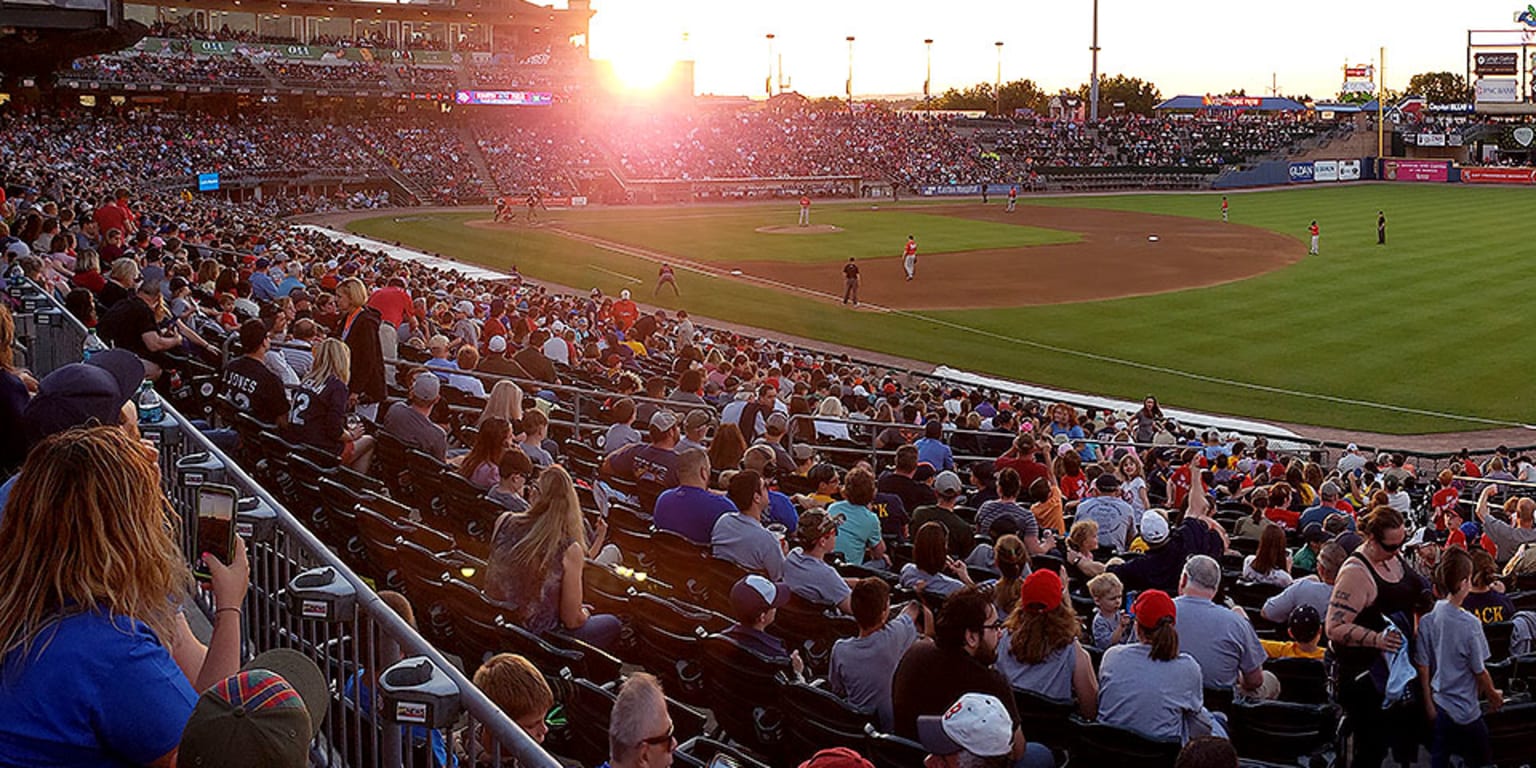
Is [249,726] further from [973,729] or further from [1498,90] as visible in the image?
[1498,90]

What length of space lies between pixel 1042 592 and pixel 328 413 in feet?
16.8

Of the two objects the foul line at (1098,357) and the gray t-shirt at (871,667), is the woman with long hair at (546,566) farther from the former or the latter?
the foul line at (1098,357)

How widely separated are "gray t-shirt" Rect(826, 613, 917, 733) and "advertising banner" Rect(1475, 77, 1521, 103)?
10979cm

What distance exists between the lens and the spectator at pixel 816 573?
7.77 m

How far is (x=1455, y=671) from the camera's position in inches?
Result: 293

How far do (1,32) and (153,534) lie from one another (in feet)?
55.7

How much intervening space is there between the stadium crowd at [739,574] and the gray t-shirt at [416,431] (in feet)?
0.07

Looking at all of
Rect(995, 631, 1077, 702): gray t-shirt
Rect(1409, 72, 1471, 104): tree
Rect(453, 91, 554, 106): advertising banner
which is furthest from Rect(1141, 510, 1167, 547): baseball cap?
Rect(1409, 72, 1471, 104): tree

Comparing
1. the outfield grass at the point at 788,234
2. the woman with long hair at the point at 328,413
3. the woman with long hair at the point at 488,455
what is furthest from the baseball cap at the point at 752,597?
the outfield grass at the point at 788,234

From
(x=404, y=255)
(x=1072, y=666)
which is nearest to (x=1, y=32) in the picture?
(x=1072, y=666)

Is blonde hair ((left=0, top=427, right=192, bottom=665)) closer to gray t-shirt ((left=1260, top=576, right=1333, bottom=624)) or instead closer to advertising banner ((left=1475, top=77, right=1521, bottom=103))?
gray t-shirt ((left=1260, top=576, right=1333, bottom=624))

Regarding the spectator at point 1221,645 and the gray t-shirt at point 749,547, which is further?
the gray t-shirt at point 749,547

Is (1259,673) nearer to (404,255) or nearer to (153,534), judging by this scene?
(153,534)

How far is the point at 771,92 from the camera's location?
152 m
